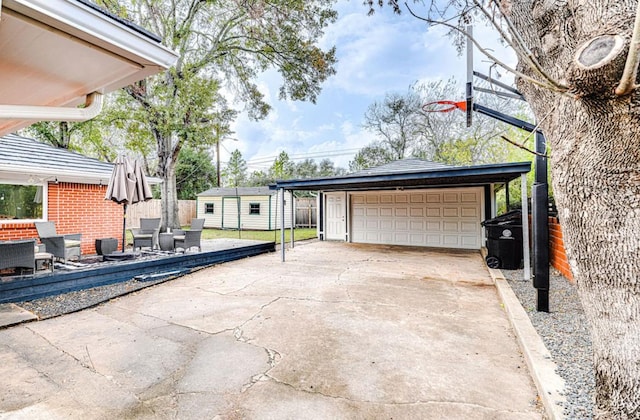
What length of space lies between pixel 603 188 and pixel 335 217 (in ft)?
39.6

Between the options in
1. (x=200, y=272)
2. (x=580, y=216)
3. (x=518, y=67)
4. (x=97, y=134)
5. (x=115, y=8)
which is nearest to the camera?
(x=580, y=216)

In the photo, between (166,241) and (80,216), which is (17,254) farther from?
(80,216)

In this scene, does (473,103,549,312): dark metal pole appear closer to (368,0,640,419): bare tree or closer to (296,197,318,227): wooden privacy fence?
(368,0,640,419): bare tree

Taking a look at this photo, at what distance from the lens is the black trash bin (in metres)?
7.10

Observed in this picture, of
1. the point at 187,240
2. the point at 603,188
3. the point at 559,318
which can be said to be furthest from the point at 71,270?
the point at 559,318

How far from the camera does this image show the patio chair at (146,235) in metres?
8.09

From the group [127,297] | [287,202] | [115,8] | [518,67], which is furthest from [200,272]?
[287,202]

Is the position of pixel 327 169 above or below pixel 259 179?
above

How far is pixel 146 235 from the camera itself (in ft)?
27.0

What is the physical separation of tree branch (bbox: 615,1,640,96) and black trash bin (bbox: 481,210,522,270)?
6627 millimetres

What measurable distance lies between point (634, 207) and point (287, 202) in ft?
57.2

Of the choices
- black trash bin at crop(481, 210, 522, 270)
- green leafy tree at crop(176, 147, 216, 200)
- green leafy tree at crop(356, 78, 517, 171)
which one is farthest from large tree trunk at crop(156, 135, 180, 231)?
green leafy tree at crop(356, 78, 517, 171)

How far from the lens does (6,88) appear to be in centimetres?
244

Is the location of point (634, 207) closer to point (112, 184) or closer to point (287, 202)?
point (112, 184)
